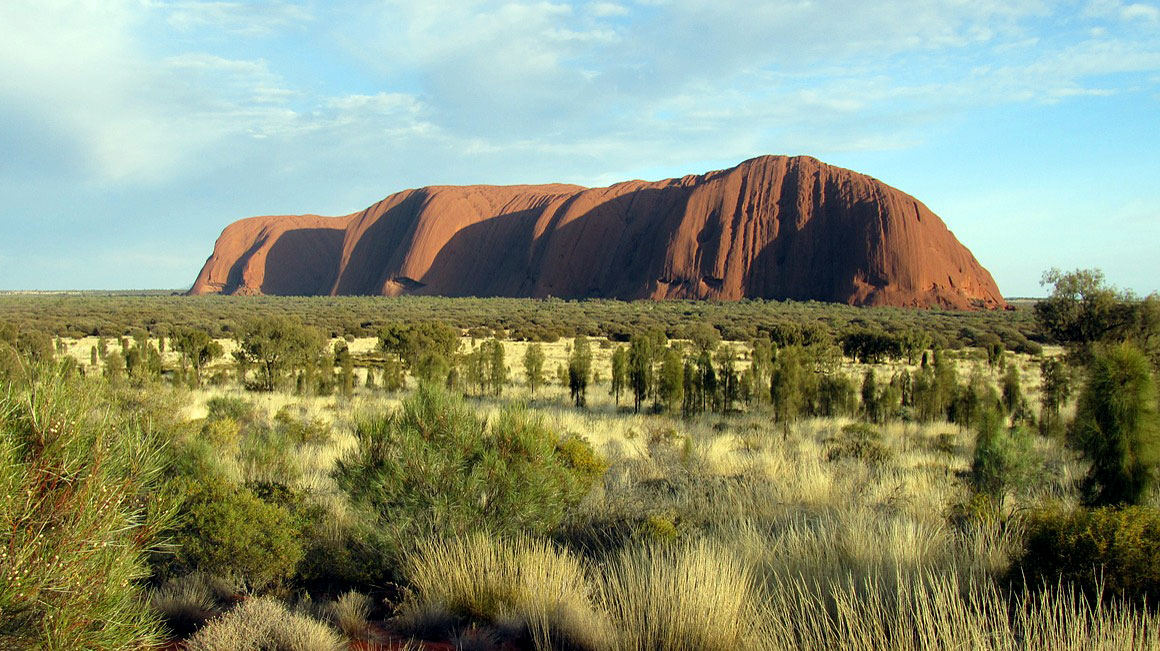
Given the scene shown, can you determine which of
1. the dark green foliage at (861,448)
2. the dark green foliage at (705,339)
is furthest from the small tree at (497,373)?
the dark green foliage at (705,339)

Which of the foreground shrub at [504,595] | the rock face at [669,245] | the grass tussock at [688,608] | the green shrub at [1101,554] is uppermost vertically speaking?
the rock face at [669,245]

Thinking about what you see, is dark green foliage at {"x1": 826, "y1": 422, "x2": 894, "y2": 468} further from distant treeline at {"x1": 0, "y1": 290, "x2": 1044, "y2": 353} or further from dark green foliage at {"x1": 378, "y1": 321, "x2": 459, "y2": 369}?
distant treeline at {"x1": 0, "y1": 290, "x2": 1044, "y2": 353}

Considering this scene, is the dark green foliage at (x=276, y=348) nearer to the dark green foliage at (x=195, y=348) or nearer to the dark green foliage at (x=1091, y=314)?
the dark green foliage at (x=195, y=348)

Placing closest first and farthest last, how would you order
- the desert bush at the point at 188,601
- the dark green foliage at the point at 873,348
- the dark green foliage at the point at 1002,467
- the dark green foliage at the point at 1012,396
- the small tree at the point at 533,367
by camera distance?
1. the desert bush at the point at 188,601
2. the dark green foliage at the point at 1002,467
3. the dark green foliage at the point at 1012,396
4. the small tree at the point at 533,367
5. the dark green foliage at the point at 873,348

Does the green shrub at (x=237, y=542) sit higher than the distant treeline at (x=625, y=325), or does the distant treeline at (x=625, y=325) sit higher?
the distant treeline at (x=625, y=325)

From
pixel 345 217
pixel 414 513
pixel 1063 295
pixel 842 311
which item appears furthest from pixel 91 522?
pixel 345 217

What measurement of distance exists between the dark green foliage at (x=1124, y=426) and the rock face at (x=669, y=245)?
6400 centimetres

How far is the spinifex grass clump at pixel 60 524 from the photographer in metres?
2.18

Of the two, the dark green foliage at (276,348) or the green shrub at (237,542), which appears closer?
the green shrub at (237,542)

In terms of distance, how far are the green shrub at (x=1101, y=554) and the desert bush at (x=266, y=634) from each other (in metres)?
3.17

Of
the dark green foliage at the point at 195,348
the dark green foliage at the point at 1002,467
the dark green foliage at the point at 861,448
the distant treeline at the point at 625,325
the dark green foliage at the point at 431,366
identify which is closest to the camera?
the dark green foliage at the point at 1002,467

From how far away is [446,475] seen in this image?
4.75 metres

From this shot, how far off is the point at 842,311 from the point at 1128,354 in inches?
2091

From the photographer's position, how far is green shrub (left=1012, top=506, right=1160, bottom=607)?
316 cm
